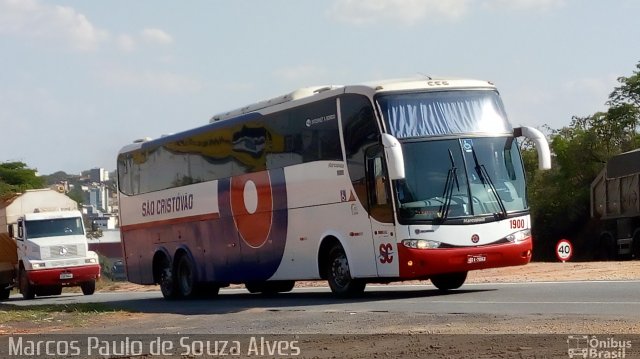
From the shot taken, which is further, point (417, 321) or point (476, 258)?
point (476, 258)

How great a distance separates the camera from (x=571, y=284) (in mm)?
21297

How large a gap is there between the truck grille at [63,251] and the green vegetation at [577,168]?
26.1 m

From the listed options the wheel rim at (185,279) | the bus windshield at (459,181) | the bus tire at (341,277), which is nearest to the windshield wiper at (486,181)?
the bus windshield at (459,181)

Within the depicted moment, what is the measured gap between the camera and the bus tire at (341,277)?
2073 centimetres

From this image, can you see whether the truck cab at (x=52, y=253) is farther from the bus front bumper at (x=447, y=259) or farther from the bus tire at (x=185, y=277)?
the bus front bumper at (x=447, y=259)

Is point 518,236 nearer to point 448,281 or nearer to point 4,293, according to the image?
point 448,281

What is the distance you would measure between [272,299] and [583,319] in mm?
10674

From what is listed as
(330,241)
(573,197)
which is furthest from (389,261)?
(573,197)

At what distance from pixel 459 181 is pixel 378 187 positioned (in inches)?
51.9

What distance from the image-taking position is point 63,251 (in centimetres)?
3731

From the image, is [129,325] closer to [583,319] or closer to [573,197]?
[583,319]

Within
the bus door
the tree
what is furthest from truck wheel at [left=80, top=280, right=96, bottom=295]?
the tree

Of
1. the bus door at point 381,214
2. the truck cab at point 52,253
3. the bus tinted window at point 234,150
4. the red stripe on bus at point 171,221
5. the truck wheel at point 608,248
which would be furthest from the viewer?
the truck wheel at point 608,248

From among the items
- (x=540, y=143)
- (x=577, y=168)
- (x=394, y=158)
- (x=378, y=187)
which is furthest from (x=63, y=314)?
(x=577, y=168)
